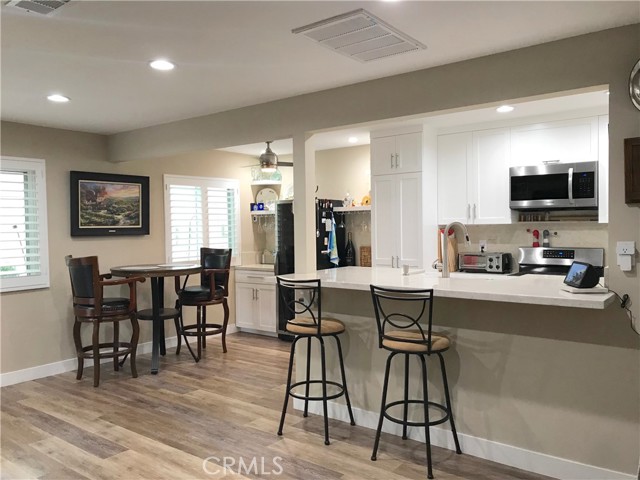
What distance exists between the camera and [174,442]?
332cm

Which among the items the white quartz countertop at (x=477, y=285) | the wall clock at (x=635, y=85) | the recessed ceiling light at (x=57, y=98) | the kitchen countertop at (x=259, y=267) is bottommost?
the kitchen countertop at (x=259, y=267)

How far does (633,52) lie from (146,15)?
2.38 metres

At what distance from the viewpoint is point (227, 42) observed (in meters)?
2.69

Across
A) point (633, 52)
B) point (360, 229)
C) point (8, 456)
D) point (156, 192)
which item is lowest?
point (8, 456)

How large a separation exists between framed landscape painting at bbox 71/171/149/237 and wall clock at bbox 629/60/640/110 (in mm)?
4788

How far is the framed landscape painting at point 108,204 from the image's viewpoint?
5.17 metres

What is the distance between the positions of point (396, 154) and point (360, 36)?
2.58 metres

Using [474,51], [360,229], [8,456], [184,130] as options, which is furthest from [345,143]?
[8,456]

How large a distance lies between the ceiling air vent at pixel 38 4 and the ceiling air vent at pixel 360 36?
1069 millimetres

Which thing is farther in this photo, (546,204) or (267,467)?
(546,204)

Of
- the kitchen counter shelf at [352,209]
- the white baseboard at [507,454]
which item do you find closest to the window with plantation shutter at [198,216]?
the kitchen counter shelf at [352,209]

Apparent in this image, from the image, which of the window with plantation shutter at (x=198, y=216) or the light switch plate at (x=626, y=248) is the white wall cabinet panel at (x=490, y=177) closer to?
the light switch plate at (x=626, y=248)

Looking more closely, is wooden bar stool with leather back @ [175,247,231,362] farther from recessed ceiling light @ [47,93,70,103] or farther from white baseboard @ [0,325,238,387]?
recessed ceiling light @ [47,93,70,103]

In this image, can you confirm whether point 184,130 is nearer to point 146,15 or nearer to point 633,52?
point 146,15
